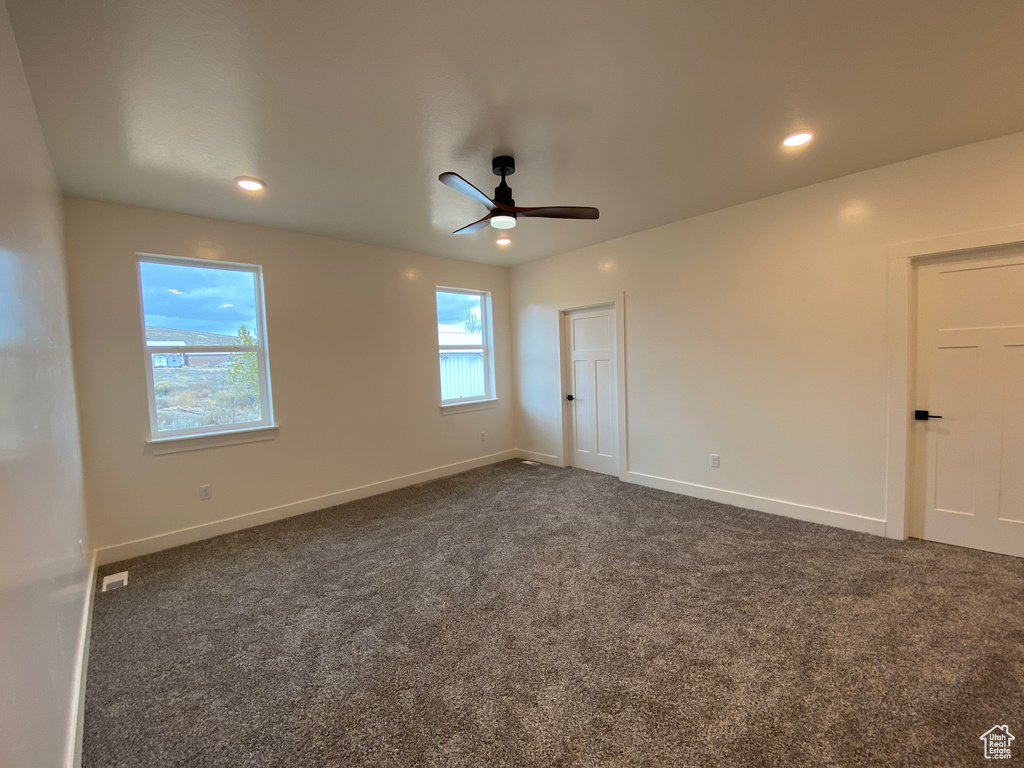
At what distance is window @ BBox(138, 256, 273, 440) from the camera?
10.6 feet

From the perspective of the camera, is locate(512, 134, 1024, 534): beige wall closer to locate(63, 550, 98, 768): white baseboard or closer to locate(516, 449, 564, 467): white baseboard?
locate(516, 449, 564, 467): white baseboard

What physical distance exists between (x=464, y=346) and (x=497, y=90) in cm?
342

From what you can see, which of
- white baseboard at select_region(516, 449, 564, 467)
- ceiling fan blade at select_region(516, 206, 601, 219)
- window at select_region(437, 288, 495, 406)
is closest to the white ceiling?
ceiling fan blade at select_region(516, 206, 601, 219)

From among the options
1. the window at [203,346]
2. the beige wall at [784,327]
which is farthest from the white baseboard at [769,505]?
the window at [203,346]

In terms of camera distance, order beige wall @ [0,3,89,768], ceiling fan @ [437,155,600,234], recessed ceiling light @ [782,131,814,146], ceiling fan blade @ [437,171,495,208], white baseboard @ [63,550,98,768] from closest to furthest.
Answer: beige wall @ [0,3,89,768] → white baseboard @ [63,550,98,768] → ceiling fan blade @ [437,171,495,208] → recessed ceiling light @ [782,131,814,146] → ceiling fan @ [437,155,600,234]

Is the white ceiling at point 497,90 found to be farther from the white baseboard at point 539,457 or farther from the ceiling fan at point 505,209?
the white baseboard at point 539,457

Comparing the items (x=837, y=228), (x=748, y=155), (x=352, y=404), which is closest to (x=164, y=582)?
(x=352, y=404)

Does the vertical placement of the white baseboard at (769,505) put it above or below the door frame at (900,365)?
below

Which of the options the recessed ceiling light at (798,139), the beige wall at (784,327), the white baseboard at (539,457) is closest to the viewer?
the recessed ceiling light at (798,139)

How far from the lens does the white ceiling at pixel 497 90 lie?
154 cm

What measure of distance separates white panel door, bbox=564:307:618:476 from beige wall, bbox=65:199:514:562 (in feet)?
3.08

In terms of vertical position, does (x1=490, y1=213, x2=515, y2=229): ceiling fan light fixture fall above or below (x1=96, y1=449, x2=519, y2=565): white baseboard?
above

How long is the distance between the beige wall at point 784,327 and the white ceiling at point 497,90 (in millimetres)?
291

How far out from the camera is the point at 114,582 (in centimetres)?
271
